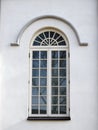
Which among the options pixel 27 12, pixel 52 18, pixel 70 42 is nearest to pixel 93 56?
pixel 70 42

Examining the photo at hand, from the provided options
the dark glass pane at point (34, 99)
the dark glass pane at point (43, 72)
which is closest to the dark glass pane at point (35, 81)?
the dark glass pane at point (43, 72)

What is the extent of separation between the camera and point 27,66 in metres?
10.1

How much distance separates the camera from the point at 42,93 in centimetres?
1016

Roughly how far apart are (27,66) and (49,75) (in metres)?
0.69

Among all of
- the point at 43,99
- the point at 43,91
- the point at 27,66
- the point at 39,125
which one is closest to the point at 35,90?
the point at 43,91

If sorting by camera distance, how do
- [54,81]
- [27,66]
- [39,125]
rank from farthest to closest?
[54,81] → [27,66] → [39,125]

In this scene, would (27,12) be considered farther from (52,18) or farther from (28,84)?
(28,84)

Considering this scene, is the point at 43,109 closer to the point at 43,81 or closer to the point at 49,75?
the point at 43,81

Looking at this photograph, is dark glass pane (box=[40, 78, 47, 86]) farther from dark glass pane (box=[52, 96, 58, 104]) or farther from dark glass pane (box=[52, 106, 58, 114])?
dark glass pane (box=[52, 106, 58, 114])

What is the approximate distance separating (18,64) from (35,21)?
1352 mm

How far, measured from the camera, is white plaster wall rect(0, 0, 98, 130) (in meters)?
9.88

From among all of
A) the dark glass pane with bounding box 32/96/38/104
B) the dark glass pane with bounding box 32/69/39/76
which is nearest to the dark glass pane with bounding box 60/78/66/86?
the dark glass pane with bounding box 32/69/39/76

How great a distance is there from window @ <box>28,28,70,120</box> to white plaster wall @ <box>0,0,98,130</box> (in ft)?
0.75

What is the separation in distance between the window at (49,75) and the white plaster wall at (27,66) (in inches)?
9.0
